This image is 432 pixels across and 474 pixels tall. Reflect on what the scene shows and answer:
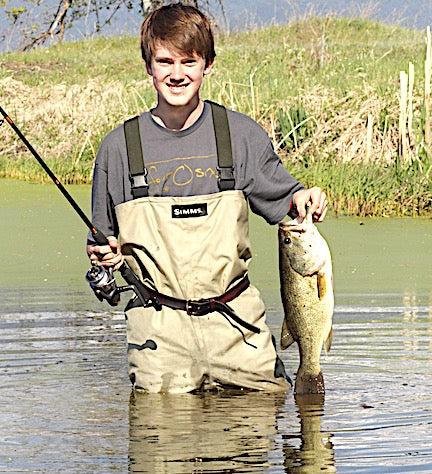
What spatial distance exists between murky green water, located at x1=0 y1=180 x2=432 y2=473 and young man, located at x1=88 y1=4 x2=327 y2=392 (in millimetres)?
210

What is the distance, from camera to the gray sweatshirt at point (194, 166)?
4910mm

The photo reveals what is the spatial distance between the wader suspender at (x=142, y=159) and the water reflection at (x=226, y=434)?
0.83 meters

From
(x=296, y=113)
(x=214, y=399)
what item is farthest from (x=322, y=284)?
(x=296, y=113)

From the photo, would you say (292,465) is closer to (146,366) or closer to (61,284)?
(146,366)

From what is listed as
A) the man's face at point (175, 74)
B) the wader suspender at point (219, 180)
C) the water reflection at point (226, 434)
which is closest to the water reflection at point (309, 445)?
the water reflection at point (226, 434)

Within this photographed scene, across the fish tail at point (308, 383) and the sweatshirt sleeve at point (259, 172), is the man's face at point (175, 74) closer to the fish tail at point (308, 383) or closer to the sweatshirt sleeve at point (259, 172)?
the sweatshirt sleeve at point (259, 172)

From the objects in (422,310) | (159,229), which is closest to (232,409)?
(159,229)

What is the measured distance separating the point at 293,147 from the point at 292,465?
9.14m

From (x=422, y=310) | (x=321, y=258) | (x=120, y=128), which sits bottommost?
(x=422, y=310)

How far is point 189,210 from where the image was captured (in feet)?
15.9

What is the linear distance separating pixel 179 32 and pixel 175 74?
16cm

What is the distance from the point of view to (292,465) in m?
4.16

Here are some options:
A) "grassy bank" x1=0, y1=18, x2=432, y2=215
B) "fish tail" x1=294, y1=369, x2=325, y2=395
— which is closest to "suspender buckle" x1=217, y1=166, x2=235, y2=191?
"fish tail" x1=294, y1=369, x2=325, y2=395

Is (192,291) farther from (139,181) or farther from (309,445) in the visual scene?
(309,445)
